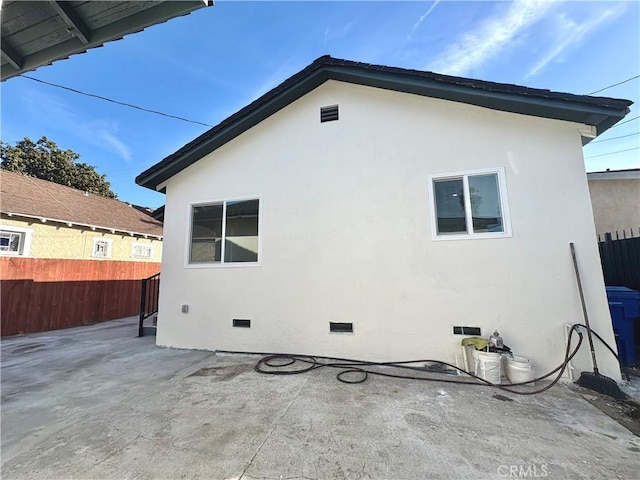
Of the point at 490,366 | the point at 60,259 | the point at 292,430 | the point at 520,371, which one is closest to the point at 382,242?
the point at 490,366

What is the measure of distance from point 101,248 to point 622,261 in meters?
15.9

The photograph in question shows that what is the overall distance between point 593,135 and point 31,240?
14.4 m

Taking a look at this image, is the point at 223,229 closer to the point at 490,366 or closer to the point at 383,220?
the point at 383,220

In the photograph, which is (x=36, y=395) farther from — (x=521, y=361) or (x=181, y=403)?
(x=521, y=361)

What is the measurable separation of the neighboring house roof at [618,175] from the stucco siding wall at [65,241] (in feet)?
55.6

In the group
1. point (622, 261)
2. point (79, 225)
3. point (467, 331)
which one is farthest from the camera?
point (79, 225)

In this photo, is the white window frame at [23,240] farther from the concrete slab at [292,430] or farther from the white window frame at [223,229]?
the white window frame at [223,229]

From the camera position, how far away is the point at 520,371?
365 cm

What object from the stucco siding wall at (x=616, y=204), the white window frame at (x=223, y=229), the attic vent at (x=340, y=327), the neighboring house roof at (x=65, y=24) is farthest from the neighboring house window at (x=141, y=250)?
the stucco siding wall at (x=616, y=204)

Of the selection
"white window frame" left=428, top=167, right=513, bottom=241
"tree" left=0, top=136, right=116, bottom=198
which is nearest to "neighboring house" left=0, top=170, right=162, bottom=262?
"white window frame" left=428, top=167, right=513, bottom=241

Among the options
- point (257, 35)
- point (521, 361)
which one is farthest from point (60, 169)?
point (521, 361)

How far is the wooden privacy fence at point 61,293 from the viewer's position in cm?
770

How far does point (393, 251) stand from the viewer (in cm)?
469

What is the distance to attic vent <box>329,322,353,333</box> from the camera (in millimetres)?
4788
